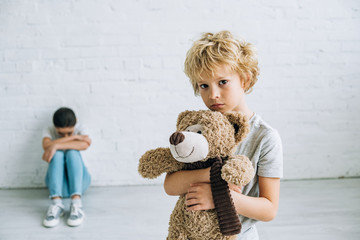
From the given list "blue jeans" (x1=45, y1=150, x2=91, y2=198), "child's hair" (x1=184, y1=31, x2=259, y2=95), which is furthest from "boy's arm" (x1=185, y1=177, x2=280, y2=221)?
"blue jeans" (x1=45, y1=150, x2=91, y2=198)

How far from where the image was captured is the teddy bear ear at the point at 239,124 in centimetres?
73

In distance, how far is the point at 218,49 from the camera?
0.80 metres

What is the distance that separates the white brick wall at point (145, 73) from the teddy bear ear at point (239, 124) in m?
1.76

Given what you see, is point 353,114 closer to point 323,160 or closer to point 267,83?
point 323,160

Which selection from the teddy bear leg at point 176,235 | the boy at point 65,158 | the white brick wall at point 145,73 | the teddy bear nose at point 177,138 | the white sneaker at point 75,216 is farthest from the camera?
the white brick wall at point 145,73

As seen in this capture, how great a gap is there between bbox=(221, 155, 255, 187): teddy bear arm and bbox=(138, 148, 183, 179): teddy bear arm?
0.13m

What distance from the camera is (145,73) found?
2473mm

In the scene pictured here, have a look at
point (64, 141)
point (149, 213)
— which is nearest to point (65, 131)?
point (64, 141)

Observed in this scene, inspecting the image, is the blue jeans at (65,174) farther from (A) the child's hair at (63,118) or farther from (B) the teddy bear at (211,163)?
(B) the teddy bear at (211,163)

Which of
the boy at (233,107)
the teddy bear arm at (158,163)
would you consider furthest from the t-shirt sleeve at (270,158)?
the teddy bear arm at (158,163)

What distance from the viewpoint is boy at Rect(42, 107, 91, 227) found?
2.19 metres

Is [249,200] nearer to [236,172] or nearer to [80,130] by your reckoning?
[236,172]

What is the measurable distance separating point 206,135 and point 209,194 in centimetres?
14

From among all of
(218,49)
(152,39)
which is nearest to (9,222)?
(152,39)
